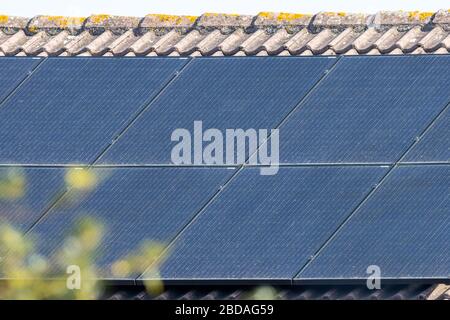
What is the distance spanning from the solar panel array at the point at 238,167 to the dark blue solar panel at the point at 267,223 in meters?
0.01

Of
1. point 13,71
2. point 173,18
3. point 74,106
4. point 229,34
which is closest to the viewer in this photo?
point 74,106

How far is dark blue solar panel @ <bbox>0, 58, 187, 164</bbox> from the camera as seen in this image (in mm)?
12922

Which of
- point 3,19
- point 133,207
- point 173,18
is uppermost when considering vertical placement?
point 3,19

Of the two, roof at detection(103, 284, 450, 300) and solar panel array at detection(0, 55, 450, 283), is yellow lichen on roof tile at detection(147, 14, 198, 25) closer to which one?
solar panel array at detection(0, 55, 450, 283)

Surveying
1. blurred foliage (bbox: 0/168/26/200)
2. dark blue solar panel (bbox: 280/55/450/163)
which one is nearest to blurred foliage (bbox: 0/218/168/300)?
blurred foliage (bbox: 0/168/26/200)

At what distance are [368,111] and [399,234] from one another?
4.59ft

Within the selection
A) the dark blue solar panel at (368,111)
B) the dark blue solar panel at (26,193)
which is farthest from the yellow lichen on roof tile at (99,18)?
the dark blue solar panel at (368,111)

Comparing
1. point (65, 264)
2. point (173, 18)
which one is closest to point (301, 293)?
point (65, 264)

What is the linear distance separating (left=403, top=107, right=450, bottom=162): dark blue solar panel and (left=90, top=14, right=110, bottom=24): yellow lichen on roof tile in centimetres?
357

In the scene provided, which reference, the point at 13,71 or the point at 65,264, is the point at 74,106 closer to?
the point at 13,71

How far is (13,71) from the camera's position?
540 inches

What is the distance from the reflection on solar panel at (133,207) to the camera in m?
12.1

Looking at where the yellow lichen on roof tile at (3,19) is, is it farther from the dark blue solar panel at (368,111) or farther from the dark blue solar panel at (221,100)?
the dark blue solar panel at (368,111)

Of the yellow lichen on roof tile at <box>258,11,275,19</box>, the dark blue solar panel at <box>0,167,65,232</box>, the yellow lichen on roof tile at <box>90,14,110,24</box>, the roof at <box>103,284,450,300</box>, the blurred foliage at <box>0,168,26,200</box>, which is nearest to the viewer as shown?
the roof at <box>103,284,450,300</box>
